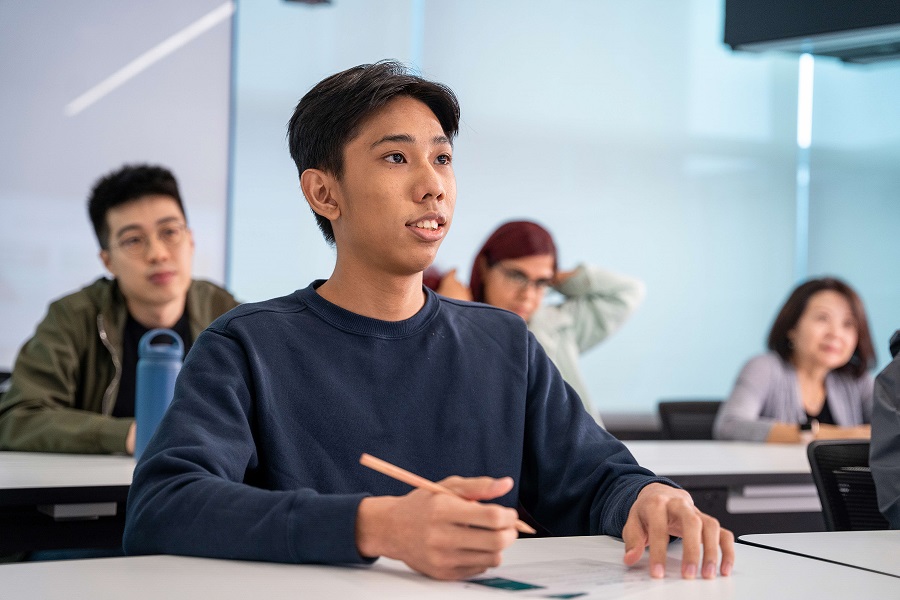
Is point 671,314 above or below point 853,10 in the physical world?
below

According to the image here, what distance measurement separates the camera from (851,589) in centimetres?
116

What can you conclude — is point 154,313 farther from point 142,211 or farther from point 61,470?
point 61,470

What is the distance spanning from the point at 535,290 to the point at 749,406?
92 centimetres

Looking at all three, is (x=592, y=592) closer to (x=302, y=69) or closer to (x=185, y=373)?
(x=185, y=373)

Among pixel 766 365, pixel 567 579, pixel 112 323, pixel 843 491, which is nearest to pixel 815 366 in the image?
pixel 766 365

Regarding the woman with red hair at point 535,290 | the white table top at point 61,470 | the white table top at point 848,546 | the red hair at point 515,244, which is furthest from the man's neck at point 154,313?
the white table top at point 848,546

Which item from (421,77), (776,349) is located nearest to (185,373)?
(421,77)

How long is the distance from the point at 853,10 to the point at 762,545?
1504 millimetres

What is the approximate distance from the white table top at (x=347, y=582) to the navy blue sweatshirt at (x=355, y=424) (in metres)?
0.06

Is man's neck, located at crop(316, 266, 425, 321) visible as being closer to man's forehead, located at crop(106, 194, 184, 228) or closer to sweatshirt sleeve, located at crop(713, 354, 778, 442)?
man's forehead, located at crop(106, 194, 184, 228)

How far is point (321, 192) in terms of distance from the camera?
1.61 metres

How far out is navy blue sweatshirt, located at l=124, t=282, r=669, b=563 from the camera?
1246mm

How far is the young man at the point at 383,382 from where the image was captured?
1336mm

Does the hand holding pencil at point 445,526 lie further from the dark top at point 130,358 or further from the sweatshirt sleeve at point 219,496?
the dark top at point 130,358
